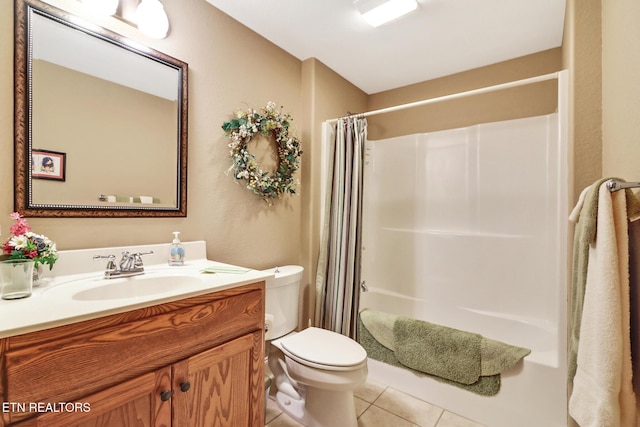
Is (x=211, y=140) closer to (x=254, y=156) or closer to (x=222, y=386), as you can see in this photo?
(x=254, y=156)

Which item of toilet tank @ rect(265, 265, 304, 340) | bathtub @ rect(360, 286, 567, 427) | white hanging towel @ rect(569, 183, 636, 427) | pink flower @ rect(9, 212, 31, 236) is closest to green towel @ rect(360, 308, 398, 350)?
bathtub @ rect(360, 286, 567, 427)

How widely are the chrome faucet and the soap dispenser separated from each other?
0.15 metres

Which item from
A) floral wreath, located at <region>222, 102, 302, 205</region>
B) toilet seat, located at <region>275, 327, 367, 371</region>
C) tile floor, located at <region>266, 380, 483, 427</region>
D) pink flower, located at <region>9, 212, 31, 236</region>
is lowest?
tile floor, located at <region>266, 380, 483, 427</region>

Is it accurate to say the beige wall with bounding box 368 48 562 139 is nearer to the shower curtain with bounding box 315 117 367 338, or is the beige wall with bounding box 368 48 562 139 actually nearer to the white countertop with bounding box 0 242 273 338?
the shower curtain with bounding box 315 117 367 338

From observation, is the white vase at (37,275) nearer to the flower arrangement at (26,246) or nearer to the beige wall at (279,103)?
the flower arrangement at (26,246)

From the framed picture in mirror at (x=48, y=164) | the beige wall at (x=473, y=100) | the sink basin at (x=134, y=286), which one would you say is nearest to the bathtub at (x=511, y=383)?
the sink basin at (x=134, y=286)

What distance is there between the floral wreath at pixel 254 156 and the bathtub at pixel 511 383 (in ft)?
4.60

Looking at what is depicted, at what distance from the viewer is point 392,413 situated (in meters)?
1.72

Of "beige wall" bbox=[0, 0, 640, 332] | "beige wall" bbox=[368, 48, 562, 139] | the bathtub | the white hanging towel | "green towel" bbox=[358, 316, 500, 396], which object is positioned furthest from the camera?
"beige wall" bbox=[368, 48, 562, 139]

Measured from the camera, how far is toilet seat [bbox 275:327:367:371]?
4.63 ft

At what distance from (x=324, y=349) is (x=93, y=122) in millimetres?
1526

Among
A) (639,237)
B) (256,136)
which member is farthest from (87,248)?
(639,237)

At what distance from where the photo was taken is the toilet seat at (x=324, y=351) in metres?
1.41

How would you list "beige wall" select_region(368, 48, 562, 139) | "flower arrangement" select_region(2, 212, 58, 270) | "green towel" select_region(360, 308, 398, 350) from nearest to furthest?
1. "flower arrangement" select_region(2, 212, 58, 270)
2. "green towel" select_region(360, 308, 398, 350)
3. "beige wall" select_region(368, 48, 562, 139)
